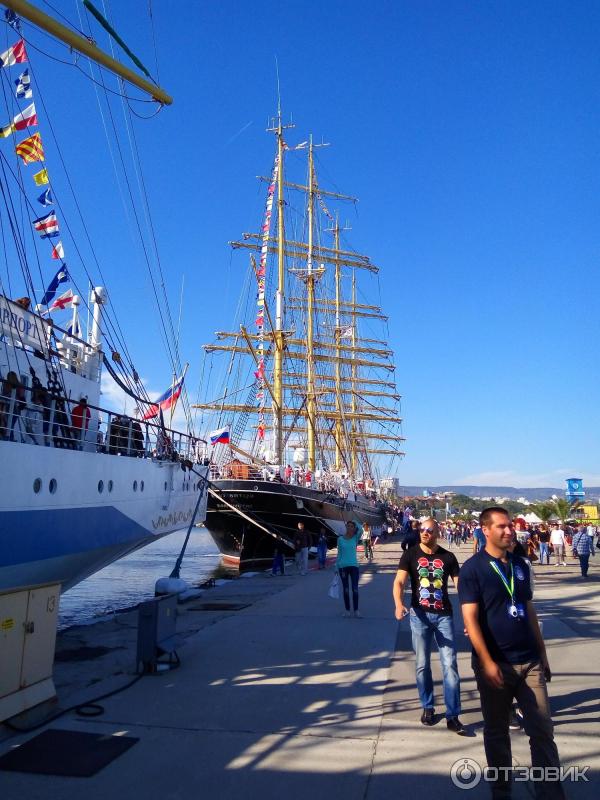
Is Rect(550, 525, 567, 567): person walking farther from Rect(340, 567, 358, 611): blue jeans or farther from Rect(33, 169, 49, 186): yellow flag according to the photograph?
Rect(33, 169, 49, 186): yellow flag

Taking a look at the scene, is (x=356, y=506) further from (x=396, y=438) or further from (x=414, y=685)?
(x=414, y=685)

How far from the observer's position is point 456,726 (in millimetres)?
4797

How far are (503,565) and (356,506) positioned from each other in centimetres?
4273

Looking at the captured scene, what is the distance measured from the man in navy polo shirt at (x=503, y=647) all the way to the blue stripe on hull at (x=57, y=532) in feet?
20.0

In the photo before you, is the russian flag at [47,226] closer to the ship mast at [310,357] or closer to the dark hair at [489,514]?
the dark hair at [489,514]

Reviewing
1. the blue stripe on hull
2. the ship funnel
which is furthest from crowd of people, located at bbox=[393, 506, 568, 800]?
the ship funnel

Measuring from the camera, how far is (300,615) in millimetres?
10016

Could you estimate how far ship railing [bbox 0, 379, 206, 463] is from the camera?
30.6 feet

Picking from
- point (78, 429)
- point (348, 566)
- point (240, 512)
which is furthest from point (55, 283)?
point (240, 512)

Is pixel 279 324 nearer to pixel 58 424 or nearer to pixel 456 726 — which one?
pixel 58 424

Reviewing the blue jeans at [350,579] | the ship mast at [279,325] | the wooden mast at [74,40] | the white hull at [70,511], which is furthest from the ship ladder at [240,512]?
the wooden mast at [74,40]

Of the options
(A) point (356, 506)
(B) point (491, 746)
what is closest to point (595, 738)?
(B) point (491, 746)

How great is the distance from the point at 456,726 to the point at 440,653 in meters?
0.54

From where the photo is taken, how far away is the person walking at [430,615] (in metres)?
4.96
